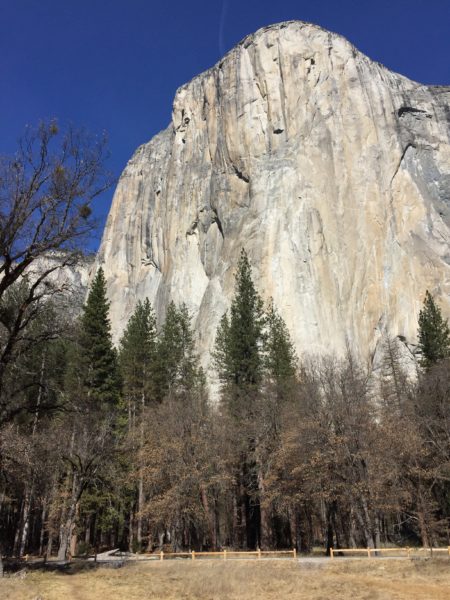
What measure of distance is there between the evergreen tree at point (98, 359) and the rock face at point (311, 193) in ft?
72.5

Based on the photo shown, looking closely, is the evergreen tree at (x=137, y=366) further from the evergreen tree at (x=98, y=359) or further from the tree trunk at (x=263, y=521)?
the tree trunk at (x=263, y=521)

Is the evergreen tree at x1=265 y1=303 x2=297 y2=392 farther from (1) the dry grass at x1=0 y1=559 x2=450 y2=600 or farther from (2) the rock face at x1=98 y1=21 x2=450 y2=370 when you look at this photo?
(1) the dry grass at x1=0 y1=559 x2=450 y2=600

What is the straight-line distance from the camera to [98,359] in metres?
37.1

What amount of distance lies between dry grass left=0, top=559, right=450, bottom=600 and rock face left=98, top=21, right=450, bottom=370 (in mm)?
37269

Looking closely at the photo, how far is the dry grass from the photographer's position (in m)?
13.7

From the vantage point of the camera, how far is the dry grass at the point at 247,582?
13672mm

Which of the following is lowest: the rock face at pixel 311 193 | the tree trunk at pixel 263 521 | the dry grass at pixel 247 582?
the dry grass at pixel 247 582

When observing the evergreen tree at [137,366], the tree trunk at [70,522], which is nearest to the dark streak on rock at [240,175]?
the evergreen tree at [137,366]

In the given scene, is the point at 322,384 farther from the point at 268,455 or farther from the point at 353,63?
the point at 353,63

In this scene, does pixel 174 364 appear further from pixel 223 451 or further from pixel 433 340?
pixel 433 340

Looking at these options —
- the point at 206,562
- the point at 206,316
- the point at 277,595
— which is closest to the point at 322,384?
the point at 206,562

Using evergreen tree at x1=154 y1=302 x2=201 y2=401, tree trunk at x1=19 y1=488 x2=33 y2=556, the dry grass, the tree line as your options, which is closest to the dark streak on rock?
evergreen tree at x1=154 y1=302 x2=201 y2=401

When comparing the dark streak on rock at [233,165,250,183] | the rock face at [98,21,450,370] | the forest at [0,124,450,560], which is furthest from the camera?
the dark streak on rock at [233,165,250,183]

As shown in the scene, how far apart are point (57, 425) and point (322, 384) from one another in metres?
17.4
